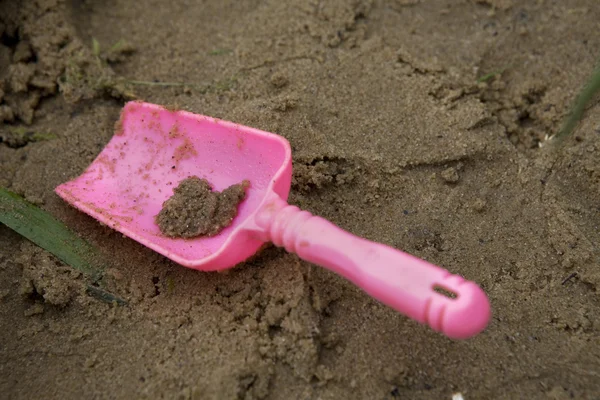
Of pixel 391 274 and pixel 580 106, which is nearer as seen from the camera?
pixel 391 274

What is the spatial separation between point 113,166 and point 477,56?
1.24 metres

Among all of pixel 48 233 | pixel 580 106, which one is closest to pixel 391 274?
pixel 580 106

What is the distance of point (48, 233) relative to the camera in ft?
5.18

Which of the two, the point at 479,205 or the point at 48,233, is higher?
the point at 479,205

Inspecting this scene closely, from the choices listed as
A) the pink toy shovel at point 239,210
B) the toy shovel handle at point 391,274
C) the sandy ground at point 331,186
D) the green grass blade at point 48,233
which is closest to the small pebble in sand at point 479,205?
the sandy ground at point 331,186

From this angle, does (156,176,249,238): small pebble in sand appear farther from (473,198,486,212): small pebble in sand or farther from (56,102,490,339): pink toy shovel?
(473,198,486,212): small pebble in sand

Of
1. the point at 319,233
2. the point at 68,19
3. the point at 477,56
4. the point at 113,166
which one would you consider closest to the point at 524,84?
the point at 477,56

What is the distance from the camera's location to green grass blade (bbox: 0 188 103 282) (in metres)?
1.54

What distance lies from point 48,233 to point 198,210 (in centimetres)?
46

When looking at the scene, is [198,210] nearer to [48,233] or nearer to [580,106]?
[48,233]

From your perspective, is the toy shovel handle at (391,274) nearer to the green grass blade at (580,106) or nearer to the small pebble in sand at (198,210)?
the small pebble in sand at (198,210)

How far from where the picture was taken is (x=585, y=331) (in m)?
1.33

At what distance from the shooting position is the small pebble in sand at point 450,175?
1567 mm

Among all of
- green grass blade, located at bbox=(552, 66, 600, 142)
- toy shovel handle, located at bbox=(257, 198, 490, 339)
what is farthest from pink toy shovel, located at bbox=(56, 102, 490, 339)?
green grass blade, located at bbox=(552, 66, 600, 142)
